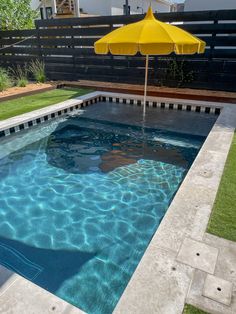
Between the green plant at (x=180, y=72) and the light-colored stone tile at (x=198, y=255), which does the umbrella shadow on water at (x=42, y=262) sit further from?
the green plant at (x=180, y=72)

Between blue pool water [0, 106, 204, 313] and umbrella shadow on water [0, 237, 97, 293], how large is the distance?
1cm

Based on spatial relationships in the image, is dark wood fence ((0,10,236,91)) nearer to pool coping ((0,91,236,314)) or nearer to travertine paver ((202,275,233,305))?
pool coping ((0,91,236,314))

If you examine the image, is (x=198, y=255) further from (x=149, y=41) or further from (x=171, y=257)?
(x=149, y=41)

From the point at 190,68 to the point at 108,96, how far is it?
10.6ft

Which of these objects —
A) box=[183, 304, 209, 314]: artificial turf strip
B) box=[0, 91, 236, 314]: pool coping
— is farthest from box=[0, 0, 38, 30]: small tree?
box=[183, 304, 209, 314]: artificial turf strip

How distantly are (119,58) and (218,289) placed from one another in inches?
422

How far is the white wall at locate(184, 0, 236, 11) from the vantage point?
13.2 metres

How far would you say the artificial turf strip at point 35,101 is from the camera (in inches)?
303

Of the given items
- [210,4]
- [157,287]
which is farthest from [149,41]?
[210,4]

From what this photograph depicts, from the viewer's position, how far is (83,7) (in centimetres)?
2206

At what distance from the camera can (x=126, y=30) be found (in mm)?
6191

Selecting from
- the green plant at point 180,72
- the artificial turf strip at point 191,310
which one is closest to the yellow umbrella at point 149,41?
the green plant at point 180,72

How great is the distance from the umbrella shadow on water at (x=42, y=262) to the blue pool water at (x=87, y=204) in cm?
1

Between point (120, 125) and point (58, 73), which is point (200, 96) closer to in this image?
point (120, 125)
